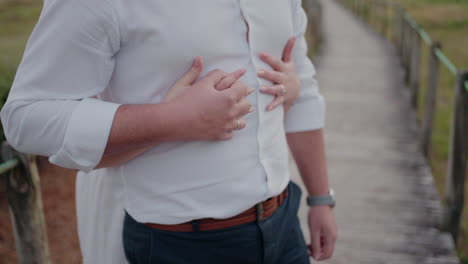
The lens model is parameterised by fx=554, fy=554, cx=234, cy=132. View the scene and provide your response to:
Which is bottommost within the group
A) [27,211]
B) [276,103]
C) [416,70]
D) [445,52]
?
[445,52]

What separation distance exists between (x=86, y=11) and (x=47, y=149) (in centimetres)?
26

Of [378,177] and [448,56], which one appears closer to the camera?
[378,177]

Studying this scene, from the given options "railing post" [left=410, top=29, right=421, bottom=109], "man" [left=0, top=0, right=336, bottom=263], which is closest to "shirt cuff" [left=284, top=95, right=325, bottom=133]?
"man" [left=0, top=0, right=336, bottom=263]

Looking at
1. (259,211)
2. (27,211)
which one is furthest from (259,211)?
(27,211)

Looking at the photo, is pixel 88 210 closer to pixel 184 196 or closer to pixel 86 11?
pixel 184 196

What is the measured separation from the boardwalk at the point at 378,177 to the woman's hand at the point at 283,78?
2030 millimetres

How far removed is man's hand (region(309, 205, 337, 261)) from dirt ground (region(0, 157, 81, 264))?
5.81ft

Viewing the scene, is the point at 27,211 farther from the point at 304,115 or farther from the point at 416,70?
the point at 416,70

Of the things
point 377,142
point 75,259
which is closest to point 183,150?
point 75,259

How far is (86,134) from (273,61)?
45cm

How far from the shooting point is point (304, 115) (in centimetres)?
148

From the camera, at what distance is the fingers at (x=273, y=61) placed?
120cm

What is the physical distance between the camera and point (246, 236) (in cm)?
119

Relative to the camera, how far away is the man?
1003 millimetres
